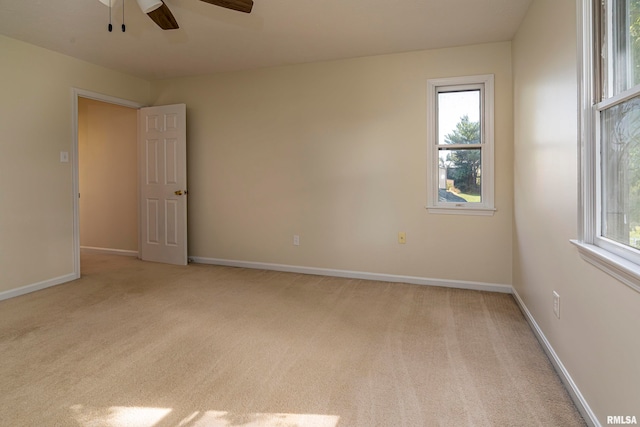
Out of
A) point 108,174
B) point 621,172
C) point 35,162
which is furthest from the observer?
point 108,174

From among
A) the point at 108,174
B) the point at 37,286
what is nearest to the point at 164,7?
the point at 37,286

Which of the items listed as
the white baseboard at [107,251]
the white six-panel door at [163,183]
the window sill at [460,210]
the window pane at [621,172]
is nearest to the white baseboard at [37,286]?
the white six-panel door at [163,183]

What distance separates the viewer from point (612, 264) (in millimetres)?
1303

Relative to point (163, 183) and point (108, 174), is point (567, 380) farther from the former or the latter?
point (108, 174)

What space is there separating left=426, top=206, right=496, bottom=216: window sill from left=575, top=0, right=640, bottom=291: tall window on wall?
1.95 meters

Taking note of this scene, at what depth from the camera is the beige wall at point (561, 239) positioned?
132 cm

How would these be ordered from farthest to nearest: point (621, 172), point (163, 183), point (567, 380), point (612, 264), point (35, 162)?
point (163, 183)
point (35, 162)
point (567, 380)
point (621, 172)
point (612, 264)

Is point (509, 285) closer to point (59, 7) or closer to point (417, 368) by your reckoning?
point (417, 368)

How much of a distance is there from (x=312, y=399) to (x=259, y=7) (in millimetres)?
2809

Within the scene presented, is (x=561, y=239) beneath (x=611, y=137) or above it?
beneath

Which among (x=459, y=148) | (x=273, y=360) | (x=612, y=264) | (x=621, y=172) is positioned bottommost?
(x=273, y=360)

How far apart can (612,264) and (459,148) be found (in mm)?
2547

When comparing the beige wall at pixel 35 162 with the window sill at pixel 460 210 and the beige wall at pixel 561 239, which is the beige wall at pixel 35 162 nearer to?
the window sill at pixel 460 210

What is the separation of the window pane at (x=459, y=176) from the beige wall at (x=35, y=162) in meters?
4.12
